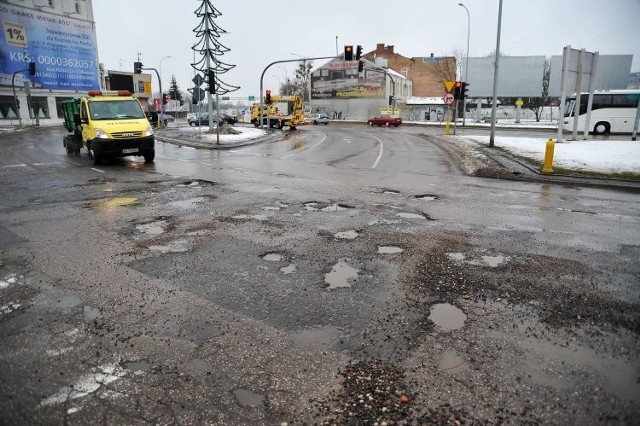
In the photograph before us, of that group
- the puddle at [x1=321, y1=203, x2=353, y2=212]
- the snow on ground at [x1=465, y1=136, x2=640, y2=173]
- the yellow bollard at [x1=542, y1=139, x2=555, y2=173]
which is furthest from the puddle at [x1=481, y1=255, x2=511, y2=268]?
the snow on ground at [x1=465, y1=136, x2=640, y2=173]

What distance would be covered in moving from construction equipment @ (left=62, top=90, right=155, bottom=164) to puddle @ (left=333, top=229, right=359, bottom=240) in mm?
11160

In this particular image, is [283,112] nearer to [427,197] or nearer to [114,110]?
[114,110]

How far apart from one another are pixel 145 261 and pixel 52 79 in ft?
185

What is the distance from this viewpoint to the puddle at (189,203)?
8.93 m

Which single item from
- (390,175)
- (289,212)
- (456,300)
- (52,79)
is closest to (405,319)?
(456,300)

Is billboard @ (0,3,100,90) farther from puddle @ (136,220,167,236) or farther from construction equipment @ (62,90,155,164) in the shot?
puddle @ (136,220,167,236)

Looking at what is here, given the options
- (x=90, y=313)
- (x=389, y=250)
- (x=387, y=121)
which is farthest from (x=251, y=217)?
(x=387, y=121)

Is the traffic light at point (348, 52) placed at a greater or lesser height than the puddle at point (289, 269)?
greater

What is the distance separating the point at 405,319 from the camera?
13.7ft

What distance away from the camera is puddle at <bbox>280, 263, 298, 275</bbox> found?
5.35 metres

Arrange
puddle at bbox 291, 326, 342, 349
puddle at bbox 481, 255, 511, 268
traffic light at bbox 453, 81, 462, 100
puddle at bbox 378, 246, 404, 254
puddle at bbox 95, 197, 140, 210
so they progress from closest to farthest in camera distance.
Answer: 1. puddle at bbox 291, 326, 342, 349
2. puddle at bbox 481, 255, 511, 268
3. puddle at bbox 378, 246, 404, 254
4. puddle at bbox 95, 197, 140, 210
5. traffic light at bbox 453, 81, 462, 100

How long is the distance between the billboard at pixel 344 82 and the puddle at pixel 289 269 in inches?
2652

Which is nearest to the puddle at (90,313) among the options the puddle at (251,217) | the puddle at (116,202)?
the puddle at (251,217)

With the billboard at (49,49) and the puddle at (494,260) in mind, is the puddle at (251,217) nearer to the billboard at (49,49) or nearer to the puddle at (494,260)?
the puddle at (494,260)
